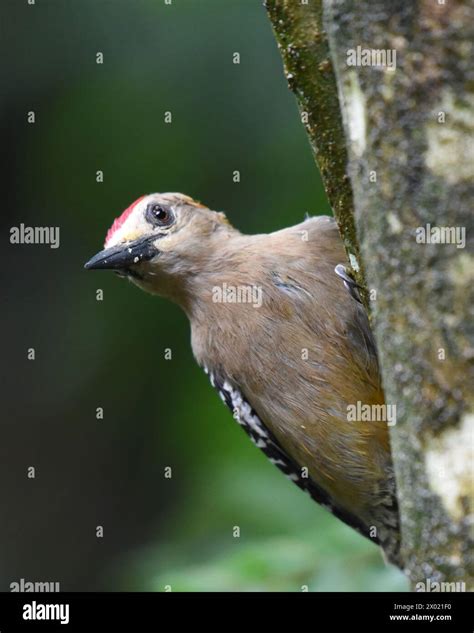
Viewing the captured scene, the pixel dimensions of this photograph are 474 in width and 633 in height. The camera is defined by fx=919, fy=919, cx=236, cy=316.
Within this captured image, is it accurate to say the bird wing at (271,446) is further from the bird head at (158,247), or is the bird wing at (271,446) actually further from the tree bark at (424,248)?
the tree bark at (424,248)

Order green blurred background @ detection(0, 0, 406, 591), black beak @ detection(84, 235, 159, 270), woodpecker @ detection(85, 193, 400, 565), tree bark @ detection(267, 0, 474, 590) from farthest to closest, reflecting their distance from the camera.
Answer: green blurred background @ detection(0, 0, 406, 591)
black beak @ detection(84, 235, 159, 270)
woodpecker @ detection(85, 193, 400, 565)
tree bark @ detection(267, 0, 474, 590)

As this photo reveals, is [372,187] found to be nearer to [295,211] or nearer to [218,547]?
[218,547]

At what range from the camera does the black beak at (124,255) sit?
15.3 ft

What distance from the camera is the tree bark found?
194cm

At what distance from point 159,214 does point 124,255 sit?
0.43 metres

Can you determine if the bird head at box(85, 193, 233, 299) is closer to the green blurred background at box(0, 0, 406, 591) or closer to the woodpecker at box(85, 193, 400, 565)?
the woodpecker at box(85, 193, 400, 565)

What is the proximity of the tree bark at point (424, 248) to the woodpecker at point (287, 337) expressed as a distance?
1960 mm

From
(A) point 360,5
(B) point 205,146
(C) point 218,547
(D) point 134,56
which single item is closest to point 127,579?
(C) point 218,547

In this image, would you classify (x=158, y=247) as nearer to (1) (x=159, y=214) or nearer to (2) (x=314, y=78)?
(1) (x=159, y=214)

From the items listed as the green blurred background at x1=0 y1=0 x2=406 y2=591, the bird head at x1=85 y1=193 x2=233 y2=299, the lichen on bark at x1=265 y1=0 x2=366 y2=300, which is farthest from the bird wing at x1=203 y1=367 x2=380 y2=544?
the lichen on bark at x1=265 y1=0 x2=366 y2=300

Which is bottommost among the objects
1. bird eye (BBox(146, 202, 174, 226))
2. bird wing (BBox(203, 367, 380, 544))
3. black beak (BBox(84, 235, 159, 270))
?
bird wing (BBox(203, 367, 380, 544))

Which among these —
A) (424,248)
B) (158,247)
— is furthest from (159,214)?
(424,248)

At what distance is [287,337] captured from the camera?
4324 millimetres
